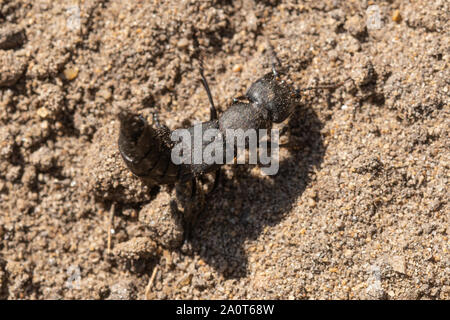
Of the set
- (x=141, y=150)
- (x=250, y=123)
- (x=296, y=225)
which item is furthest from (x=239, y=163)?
(x=141, y=150)

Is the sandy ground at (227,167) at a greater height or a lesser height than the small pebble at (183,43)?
lesser

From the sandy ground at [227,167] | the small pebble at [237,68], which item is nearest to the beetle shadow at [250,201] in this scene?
the sandy ground at [227,167]

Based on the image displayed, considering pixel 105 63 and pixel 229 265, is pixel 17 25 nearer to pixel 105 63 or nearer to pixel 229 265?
pixel 105 63

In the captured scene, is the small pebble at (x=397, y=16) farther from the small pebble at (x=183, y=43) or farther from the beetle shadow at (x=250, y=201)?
the small pebble at (x=183, y=43)

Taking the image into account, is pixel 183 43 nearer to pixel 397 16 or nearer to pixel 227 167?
pixel 227 167

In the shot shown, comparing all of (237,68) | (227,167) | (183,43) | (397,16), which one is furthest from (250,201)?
(397,16)
